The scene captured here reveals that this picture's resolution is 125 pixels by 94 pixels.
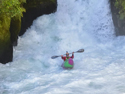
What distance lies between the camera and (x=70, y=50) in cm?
1337

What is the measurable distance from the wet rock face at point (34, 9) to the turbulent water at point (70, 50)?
1.67 feet

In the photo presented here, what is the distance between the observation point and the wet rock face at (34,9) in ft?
50.8

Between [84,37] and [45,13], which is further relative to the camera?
[45,13]

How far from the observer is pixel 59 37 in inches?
577

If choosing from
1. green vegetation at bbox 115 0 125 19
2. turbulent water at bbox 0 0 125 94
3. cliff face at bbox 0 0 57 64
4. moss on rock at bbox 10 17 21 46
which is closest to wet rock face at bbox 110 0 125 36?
green vegetation at bbox 115 0 125 19

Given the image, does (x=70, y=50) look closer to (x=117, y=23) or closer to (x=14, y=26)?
(x=14, y=26)

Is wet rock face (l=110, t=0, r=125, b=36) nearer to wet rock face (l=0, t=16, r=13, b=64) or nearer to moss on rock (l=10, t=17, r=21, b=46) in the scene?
moss on rock (l=10, t=17, r=21, b=46)

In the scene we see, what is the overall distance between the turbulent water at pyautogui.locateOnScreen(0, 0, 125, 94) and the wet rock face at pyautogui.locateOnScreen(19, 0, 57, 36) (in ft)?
1.67

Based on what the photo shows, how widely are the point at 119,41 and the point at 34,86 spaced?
29.5ft

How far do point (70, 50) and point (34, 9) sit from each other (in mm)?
5640

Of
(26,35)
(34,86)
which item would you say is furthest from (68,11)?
(34,86)

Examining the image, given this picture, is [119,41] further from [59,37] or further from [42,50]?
[42,50]

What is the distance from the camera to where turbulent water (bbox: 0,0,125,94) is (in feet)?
26.3

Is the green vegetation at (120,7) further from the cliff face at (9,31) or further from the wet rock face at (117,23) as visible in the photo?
the cliff face at (9,31)
